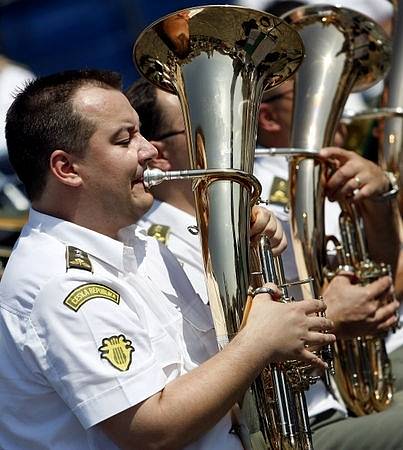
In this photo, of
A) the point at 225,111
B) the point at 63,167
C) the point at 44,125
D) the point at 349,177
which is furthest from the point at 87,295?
Answer: the point at 349,177

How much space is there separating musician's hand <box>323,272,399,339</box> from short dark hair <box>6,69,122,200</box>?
3.56 feet

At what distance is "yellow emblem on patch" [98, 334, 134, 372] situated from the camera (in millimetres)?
2754

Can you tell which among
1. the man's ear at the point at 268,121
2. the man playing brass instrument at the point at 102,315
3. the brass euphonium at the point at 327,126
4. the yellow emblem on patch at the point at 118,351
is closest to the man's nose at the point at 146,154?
the man playing brass instrument at the point at 102,315

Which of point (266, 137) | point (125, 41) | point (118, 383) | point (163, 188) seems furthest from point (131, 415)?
point (125, 41)

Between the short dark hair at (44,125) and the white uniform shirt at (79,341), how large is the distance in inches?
5.7

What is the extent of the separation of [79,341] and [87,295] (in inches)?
4.7

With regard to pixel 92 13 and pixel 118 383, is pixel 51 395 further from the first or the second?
pixel 92 13

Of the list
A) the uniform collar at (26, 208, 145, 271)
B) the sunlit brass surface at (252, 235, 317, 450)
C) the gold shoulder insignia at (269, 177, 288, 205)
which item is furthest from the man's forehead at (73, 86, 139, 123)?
the gold shoulder insignia at (269, 177, 288, 205)

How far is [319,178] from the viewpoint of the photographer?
12.8 ft

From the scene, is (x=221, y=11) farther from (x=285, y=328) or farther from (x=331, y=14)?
(x=331, y=14)

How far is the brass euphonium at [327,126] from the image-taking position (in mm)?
3879

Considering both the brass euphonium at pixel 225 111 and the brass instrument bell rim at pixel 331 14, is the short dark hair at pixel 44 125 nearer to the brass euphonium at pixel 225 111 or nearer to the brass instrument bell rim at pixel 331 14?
→ the brass euphonium at pixel 225 111

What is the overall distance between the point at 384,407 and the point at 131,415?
1431 mm

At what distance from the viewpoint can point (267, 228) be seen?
127 inches
